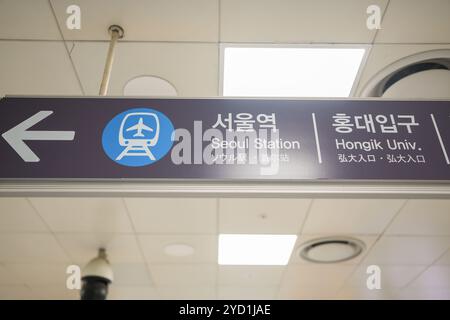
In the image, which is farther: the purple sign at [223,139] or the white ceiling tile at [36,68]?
the white ceiling tile at [36,68]

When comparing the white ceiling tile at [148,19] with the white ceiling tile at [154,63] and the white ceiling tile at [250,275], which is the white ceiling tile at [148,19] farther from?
the white ceiling tile at [250,275]

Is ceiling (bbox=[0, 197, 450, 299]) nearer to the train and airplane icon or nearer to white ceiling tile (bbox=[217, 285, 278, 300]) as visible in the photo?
white ceiling tile (bbox=[217, 285, 278, 300])

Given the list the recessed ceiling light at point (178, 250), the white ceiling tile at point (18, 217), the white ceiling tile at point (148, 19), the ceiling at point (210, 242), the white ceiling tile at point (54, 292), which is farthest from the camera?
the white ceiling tile at point (54, 292)

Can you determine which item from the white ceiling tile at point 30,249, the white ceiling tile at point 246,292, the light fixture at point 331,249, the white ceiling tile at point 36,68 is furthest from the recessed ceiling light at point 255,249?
the white ceiling tile at point 36,68

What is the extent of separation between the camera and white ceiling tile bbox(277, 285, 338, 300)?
4.86 m

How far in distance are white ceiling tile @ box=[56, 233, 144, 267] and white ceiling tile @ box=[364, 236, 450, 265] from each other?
2783 millimetres

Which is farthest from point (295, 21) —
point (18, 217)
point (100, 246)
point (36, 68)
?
point (100, 246)

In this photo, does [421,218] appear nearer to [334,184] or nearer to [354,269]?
[354,269]

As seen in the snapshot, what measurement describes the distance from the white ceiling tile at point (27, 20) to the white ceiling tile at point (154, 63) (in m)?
0.16

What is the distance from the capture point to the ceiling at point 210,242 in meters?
3.32

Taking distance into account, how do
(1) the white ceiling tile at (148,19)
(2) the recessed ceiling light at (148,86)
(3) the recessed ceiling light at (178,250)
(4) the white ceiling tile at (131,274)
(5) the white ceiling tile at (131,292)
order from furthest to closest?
(5) the white ceiling tile at (131,292) → (4) the white ceiling tile at (131,274) → (3) the recessed ceiling light at (178,250) → (2) the recessed ceiling light at (148,86) → (1) the white ceiling tile at (148,19)

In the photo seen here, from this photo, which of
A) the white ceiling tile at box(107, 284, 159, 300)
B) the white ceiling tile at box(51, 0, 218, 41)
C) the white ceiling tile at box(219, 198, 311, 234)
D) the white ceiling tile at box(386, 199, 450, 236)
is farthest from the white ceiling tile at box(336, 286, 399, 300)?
the white ceiling tile at box(51, 0, 218, 41)
